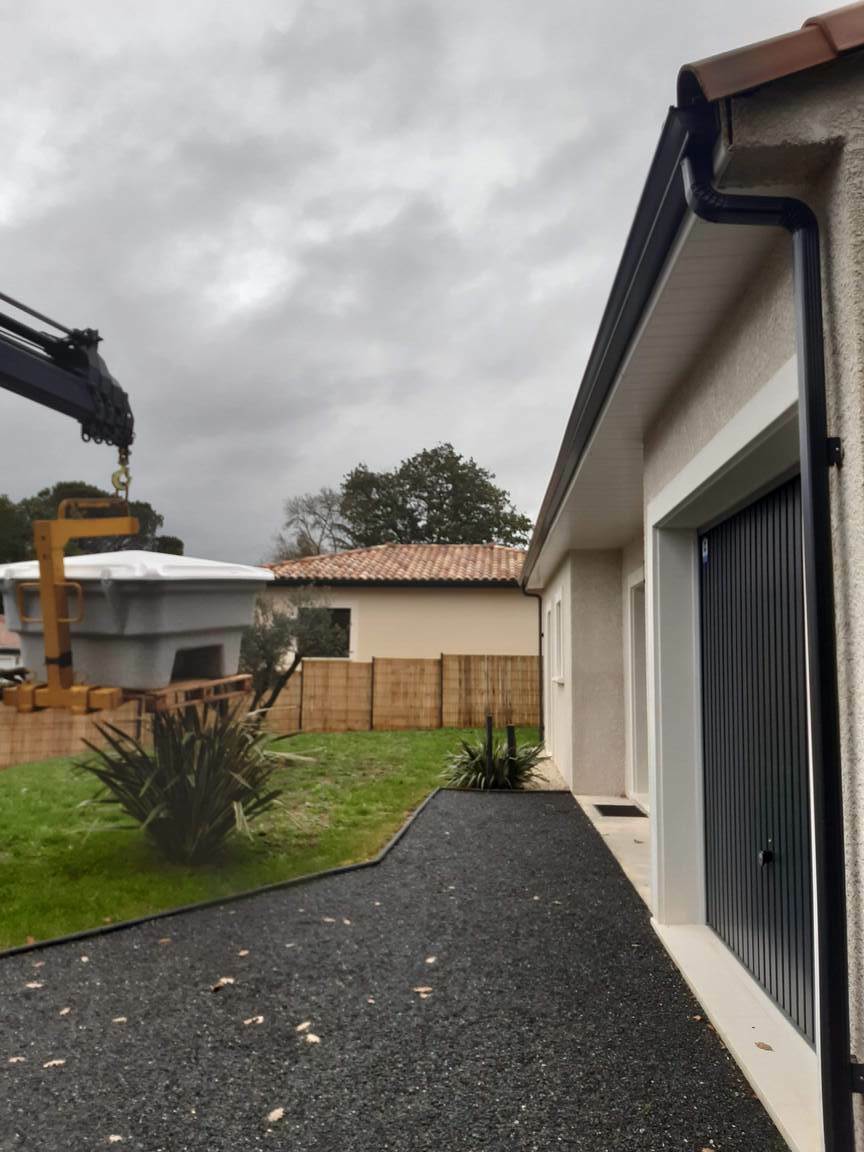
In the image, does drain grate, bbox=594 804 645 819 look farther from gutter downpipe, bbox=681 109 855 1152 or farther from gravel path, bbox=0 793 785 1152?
gutter downpipe, bbox=681 109 855 1152

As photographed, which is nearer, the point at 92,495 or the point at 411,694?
the point at 411,694

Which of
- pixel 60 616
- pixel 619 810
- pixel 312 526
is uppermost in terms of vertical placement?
pixel 312 526

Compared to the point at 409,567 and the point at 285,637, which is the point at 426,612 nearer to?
the point at 409,567

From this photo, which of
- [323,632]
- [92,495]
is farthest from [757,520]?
[92,495]

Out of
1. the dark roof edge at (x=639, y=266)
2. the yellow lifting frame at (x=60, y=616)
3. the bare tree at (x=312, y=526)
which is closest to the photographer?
the dark roof edge at (x=639, y=266)

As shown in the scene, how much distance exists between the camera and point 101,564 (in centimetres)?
538

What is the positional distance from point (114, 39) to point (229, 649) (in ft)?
17.5

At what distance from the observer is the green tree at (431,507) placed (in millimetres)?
43844

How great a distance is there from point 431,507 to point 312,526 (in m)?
6.33

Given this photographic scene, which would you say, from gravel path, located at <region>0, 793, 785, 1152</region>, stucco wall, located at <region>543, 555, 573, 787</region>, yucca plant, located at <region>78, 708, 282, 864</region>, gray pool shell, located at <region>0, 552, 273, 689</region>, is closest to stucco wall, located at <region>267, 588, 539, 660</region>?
stucco wall, located at <region>543, 555, 573, 787</region>

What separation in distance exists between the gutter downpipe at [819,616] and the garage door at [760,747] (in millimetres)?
1129

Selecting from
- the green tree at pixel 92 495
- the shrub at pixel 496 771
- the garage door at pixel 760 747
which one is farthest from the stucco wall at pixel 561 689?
the green tree at pixel 92 495

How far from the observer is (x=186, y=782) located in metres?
6.97

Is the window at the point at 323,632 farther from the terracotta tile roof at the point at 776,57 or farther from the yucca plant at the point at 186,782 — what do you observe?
the terracotta tile roof at the point at 776,57
